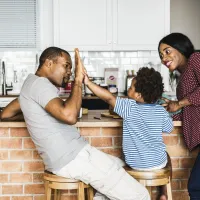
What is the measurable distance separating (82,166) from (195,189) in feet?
2.59

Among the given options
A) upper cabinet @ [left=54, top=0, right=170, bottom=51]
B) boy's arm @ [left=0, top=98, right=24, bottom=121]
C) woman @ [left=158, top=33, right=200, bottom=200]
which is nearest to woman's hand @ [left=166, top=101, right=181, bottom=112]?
woman @ [left=158, top=33, right=200, bottom=200]

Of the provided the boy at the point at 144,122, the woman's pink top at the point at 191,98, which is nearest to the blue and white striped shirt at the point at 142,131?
the boy at the point at 144,122

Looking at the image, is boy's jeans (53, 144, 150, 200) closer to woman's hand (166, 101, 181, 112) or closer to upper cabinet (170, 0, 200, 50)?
woman's hand (166, 101, 181, 112)

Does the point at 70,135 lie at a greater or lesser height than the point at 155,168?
greater

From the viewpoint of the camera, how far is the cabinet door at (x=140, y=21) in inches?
208

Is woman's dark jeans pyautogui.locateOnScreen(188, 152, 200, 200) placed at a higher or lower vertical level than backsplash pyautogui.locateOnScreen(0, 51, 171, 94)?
lower

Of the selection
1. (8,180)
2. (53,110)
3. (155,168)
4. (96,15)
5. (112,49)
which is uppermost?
(96,15)

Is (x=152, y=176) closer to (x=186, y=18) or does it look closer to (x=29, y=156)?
(x=29, y=156)

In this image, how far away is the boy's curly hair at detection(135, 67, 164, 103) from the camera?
2.41 meters

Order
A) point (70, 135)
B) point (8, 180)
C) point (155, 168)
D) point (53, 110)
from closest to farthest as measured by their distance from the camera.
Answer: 1. point (53, 110)
2. point (70, 135)
3. point (155, 168)
4. point (8, 180)

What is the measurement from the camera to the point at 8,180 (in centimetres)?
281

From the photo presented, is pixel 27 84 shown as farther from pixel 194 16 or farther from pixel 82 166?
pixel 194 16

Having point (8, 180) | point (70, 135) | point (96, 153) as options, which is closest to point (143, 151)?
point (96, 153)

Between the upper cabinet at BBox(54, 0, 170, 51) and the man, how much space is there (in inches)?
116
